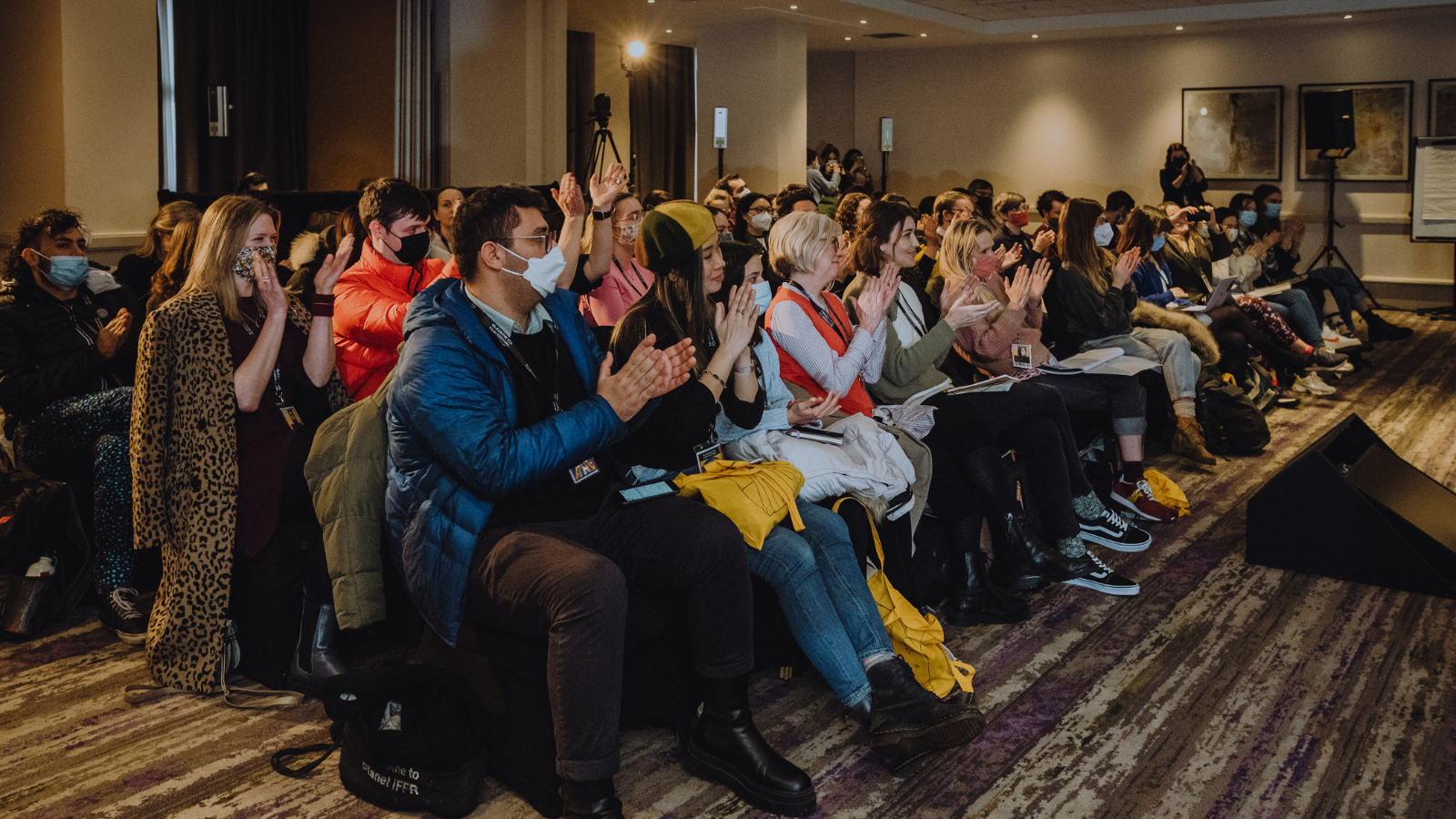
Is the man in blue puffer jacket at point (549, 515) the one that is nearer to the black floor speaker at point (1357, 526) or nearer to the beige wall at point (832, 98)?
the black floor speaker at point (1357, 526)

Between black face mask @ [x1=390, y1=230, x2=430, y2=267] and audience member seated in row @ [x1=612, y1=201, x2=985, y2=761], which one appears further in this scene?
black face mask @ [x1=390, y1=230, x2=430, y2=267]

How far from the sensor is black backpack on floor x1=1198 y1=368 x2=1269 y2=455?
560 centimetres

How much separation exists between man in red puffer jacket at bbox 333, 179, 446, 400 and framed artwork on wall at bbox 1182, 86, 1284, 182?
11366mm

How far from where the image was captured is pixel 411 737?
2.36 metres

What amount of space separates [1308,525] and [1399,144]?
9932 mm

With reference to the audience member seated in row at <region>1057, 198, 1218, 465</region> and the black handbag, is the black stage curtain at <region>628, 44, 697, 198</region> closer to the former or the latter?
the audience member seated in row at <region>1057, 198, 1218, 465</region>

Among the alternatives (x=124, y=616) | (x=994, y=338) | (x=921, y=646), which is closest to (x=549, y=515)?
(x=921, y=646)

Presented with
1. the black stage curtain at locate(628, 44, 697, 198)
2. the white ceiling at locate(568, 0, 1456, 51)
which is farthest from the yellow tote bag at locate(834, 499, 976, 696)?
the black stage curtain at locate(628, 44, 697, 198)

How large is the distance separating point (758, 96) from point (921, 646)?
968 centimetres

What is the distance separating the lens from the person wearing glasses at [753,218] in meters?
6.80

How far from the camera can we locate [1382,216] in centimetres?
1202

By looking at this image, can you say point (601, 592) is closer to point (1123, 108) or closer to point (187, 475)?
point (187, 475)

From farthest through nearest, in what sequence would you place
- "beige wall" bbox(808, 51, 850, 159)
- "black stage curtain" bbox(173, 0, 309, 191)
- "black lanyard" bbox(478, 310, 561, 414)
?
1. "beige wall" bbox(808, 51, 850, 159)
2. "black stage curtain" bbox(173, 0, 309, 191)
3. "black lanyard" bbox(478, 310, 561, 414)

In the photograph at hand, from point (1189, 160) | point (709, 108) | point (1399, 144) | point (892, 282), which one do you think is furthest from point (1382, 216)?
point (892, 282)
